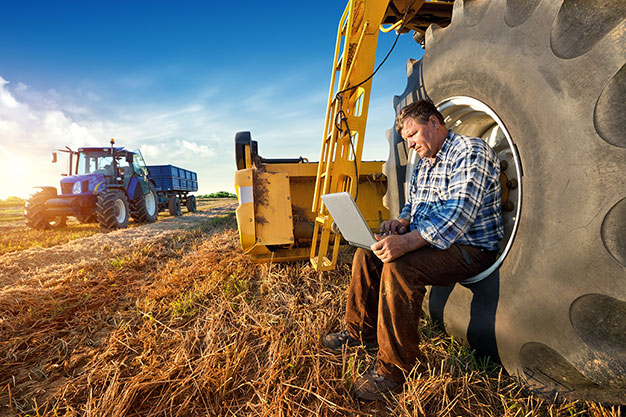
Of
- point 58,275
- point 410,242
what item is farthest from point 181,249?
point 410,242

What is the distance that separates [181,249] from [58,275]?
5.06 ft

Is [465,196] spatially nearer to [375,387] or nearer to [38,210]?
[375,387]

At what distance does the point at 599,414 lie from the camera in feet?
3.82

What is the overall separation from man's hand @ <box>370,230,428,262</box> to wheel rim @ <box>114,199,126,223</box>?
815 centimetres

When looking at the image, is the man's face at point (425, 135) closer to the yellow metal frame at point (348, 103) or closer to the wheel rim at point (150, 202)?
the yellow metal frame at point (348, 103)

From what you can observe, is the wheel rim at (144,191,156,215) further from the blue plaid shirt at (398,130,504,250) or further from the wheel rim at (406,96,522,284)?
the blue plaid shirt at (398,130,504,250)

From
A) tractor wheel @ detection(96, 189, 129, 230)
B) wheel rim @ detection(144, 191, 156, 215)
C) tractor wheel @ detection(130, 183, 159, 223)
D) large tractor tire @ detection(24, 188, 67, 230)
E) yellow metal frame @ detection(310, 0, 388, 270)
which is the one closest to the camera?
yellow metal frame @ detection(310, 0, 388, 270)

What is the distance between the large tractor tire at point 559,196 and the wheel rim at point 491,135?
0.10 feet

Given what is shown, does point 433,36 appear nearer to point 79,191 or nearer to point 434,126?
point 434,126

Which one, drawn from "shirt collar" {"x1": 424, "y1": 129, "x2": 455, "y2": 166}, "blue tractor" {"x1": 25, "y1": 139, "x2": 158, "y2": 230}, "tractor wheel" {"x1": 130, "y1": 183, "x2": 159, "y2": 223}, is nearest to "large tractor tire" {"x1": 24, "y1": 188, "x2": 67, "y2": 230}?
"blue tractor" {"x1": 25, "y1": 139, "x2": 158, "y2": 230}

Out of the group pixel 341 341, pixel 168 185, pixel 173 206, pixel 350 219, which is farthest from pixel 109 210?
pixel 350 219

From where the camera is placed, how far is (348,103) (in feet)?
9.46

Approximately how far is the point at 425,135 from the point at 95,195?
29.4ft

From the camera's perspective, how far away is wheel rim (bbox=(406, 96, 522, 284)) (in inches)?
59.9
